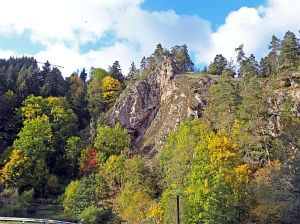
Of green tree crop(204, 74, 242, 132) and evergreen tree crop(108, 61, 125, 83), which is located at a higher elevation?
evergreen tree crop(108, 61, 125, 83)

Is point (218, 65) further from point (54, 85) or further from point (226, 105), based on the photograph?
point (54, 85)

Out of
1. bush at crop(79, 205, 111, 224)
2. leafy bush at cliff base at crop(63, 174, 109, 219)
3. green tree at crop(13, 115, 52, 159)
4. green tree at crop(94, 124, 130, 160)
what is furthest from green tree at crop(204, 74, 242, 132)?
green tree at crop(13, 115, 52, 159)

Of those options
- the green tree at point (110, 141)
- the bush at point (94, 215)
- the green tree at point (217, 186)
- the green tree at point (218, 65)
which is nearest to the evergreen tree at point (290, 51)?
the green tree at point (218, 65)

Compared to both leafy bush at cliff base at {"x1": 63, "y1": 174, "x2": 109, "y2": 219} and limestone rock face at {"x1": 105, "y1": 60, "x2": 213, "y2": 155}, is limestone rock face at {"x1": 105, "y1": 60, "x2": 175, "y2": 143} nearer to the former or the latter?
limestone rock face at {"x1": 105, "y1": 60, "x2": 213, "y2": 155}

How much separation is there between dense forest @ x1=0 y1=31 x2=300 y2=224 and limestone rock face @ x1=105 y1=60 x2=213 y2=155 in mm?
2738

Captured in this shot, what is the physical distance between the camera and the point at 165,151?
59531 millimetres

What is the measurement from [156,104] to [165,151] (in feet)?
85.8

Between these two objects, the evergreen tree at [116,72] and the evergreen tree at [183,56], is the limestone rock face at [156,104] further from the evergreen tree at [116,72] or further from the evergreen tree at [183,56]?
the evergreen tree at [116,72]

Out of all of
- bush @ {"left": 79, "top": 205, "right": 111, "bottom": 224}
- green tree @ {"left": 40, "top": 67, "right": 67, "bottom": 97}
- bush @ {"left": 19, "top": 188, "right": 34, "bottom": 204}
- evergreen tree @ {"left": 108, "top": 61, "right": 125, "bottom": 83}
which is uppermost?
evergreen tree @ {"left": 108, "top": 61, "right": 125, "bottom": 83}

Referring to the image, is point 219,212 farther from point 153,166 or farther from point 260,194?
point 153,166

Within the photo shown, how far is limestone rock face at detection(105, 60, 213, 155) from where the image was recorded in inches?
3009

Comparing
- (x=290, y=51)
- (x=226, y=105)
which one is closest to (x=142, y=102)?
(x=226, y=105)

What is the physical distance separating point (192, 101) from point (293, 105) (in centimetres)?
2005

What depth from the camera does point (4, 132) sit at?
A: 8388 cm
